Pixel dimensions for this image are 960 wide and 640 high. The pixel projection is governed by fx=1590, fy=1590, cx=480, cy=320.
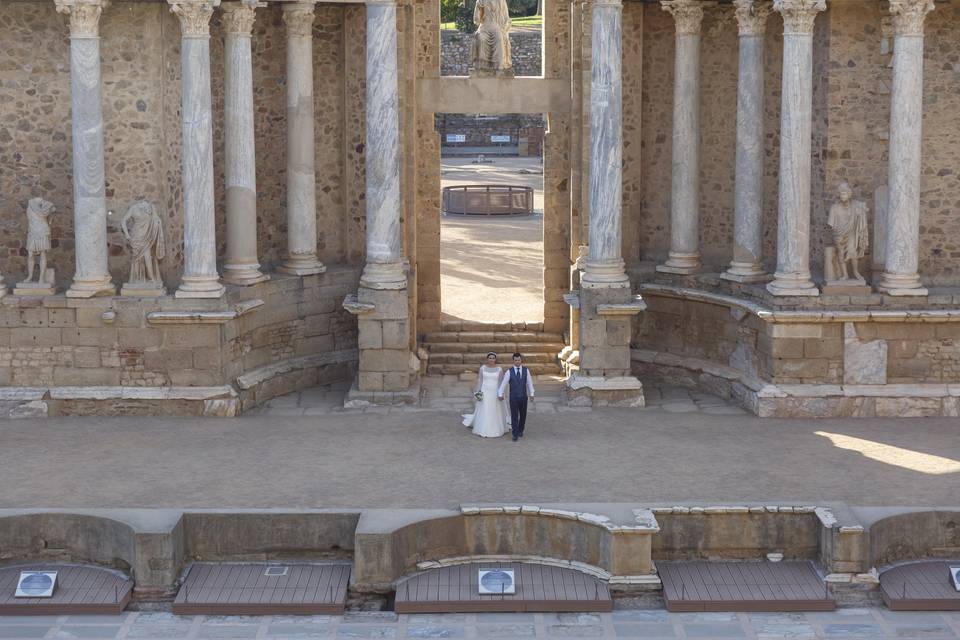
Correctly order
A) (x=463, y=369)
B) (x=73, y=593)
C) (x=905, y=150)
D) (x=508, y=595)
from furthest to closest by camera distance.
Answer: (x=463, y=369), (x=905, y=150), (x=73, y=593), (x=508, y=595)

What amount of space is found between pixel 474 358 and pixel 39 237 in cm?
715

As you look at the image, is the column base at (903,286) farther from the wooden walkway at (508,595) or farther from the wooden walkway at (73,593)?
the wooden walkway at (73,593)

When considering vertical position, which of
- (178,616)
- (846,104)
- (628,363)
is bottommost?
(178,616)

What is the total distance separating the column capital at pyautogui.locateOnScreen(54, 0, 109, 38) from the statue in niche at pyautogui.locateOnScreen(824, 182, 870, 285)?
408 inches

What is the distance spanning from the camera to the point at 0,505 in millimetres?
17891

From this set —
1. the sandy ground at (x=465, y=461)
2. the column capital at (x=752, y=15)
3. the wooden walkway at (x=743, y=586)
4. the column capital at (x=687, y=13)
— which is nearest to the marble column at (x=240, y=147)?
the sandy ground at (x=465, y=461)

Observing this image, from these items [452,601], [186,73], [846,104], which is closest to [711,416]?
[846,104]

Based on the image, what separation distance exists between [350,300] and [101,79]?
4.61m

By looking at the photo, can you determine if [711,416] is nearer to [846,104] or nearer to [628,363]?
[628,363]

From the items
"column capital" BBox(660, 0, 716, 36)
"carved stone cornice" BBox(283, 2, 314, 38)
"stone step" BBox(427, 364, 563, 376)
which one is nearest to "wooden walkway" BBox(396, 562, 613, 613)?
"stone step" BBox(427, 364, 563, 376)

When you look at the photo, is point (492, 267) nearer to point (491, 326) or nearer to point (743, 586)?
point (491, 326)

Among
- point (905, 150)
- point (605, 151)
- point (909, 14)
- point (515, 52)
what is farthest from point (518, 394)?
point (515, 52)

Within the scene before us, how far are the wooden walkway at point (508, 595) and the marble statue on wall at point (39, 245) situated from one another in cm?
796

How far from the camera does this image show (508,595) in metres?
16.5
